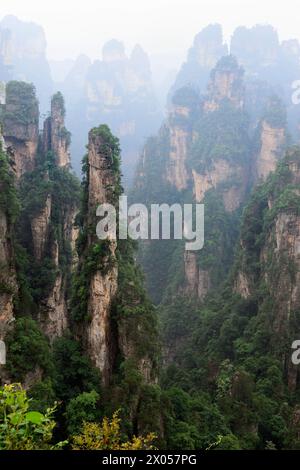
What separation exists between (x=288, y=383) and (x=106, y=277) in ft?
40.8

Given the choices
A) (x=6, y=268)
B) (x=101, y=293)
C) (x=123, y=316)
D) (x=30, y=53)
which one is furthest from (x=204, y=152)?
(x=30, y=53)

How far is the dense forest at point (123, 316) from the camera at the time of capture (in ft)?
59.9

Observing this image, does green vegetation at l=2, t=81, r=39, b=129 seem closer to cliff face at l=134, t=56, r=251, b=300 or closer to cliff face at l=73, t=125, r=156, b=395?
cliff face at l=73, t=125, r=156, b=395

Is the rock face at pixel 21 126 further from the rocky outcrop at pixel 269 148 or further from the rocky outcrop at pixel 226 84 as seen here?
the rocky outcrop at pixel 226 84

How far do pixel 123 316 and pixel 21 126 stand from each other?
18.2 meters

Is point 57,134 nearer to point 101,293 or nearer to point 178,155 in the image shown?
point 101,293

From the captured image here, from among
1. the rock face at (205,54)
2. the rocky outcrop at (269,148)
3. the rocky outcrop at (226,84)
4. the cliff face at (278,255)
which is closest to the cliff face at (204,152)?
the rocky outcrop at (226,84)

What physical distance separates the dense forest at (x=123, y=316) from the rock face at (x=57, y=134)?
4.1 inches

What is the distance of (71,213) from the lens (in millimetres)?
33094

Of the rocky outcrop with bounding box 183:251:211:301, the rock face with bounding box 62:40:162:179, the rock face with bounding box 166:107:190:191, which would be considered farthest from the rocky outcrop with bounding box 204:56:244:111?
the rock face with bounding box 62:40:162:179

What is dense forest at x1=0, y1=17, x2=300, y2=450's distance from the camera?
1825cm

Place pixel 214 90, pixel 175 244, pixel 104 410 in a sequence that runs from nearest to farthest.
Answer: pixel 104 410 → pixel 175 244 → pixel 214 90

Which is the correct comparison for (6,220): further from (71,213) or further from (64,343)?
(71,213)

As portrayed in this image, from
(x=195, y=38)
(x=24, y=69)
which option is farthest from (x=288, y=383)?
(x=24, y=69)
